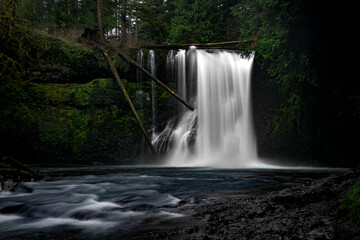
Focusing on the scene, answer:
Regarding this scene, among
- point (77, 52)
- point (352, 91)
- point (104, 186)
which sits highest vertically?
point (77, 52)

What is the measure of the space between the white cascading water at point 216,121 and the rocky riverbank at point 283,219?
10.1m

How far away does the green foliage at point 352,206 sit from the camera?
6.19 ft

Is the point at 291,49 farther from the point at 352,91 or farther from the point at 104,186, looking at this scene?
the point at 104,186

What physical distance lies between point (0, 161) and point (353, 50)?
353 inches

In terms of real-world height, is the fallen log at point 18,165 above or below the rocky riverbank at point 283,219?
above

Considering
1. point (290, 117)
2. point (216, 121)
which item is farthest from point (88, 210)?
point (216, 121)

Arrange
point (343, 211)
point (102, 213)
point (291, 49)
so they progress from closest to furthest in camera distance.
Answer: point (343, 211), point (102, 213), point (291, 49)

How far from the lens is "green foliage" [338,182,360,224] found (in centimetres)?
189

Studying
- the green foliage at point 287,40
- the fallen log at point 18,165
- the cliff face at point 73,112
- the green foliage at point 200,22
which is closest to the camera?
the fallen log at point 18,165

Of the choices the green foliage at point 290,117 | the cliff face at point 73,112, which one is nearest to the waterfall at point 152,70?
the cliff face at point 73,112

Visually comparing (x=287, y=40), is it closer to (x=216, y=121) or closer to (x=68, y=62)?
(x=216, y=121)

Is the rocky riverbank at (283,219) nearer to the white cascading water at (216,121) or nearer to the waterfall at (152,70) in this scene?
the white cascading water at (216,121)

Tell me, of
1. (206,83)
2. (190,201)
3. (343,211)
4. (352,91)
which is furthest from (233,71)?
(343,211)

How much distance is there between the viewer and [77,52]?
14188mm
